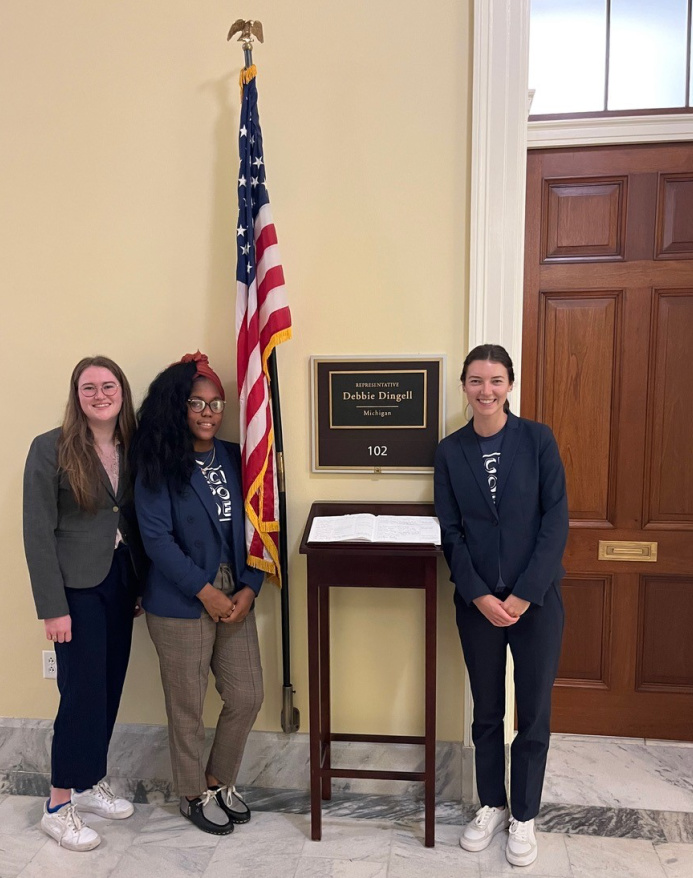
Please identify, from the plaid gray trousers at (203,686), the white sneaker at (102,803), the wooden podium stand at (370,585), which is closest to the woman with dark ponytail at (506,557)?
the wooden podium stand at (370,585)

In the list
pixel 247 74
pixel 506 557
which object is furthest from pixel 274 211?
pixel 506 557

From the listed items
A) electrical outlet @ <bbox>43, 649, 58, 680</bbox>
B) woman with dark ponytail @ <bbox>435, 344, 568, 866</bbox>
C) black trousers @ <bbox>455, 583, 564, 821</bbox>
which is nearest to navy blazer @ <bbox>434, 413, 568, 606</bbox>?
woman with dark ponytail @ <bbox>435, 344, 568, 866</bbox>

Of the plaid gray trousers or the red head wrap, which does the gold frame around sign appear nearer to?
the red head wrap

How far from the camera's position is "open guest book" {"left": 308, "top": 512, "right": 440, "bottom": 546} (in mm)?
2166

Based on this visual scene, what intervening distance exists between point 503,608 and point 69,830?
1649 mm

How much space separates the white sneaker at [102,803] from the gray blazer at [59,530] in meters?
0.78

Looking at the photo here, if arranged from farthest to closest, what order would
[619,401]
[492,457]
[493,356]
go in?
1. [619,401]
2. [492,457]
3. [493,356]

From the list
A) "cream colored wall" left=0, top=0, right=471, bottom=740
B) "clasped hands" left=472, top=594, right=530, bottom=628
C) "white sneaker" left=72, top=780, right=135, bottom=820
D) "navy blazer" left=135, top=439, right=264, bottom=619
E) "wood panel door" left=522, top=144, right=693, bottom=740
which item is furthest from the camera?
"wood panel door" left=522, top=144, right=693, bottom=740

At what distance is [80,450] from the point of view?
7.41ft

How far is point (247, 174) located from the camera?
2273 millimetres

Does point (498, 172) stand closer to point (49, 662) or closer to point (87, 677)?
point (87, 677)

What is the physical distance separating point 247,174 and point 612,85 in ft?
4.67

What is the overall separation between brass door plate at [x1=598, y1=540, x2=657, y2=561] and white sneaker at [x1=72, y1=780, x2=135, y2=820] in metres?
2.04

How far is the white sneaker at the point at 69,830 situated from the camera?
2.34m
